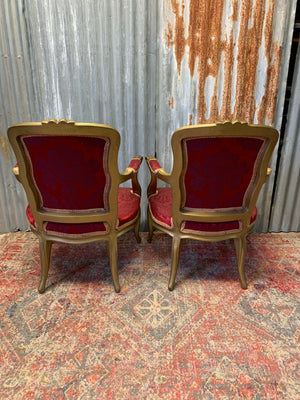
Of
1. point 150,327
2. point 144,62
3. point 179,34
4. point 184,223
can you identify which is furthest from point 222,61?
point 150,327

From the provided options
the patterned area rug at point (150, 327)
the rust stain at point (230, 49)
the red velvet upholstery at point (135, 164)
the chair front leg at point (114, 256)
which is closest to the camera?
the patterned area rug at point (150, 327)

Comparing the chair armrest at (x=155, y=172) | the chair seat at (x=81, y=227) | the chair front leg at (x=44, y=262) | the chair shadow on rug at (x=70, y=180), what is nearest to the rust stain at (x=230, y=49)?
the chair armrest at (x=155, y=172)

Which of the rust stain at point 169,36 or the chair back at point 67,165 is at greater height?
the rust stain at point 169,36

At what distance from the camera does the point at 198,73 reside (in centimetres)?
220

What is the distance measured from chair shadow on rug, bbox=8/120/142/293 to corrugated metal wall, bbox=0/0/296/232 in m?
0.81

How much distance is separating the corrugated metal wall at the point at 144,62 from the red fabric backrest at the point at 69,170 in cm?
99

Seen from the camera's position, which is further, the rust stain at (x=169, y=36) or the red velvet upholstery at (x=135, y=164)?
the rust stain at (x=169, y=36)

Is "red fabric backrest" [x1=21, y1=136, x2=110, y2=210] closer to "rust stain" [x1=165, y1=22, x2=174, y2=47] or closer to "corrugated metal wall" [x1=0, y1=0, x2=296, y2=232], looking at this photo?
"corrugated metal wall" [x1=0, y1=0, x2=296, y2=232]

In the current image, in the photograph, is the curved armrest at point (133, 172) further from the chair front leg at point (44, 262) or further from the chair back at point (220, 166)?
the chair front leg at point (44, 262)

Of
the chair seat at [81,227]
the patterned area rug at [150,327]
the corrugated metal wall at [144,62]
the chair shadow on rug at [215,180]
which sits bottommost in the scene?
the patterned area rug at [150,327]

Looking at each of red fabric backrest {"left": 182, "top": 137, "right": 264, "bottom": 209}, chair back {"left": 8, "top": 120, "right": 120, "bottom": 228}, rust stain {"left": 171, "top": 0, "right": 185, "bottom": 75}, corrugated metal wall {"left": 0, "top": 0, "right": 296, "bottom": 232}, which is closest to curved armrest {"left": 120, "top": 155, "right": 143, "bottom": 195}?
chair back {"left": 8, "top": 120, "right": 120, "bottom": 228}

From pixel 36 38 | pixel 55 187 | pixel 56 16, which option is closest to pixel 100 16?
pixel 56 16

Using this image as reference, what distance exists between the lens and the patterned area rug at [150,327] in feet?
4.09

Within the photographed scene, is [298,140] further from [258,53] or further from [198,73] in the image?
[198,73]
